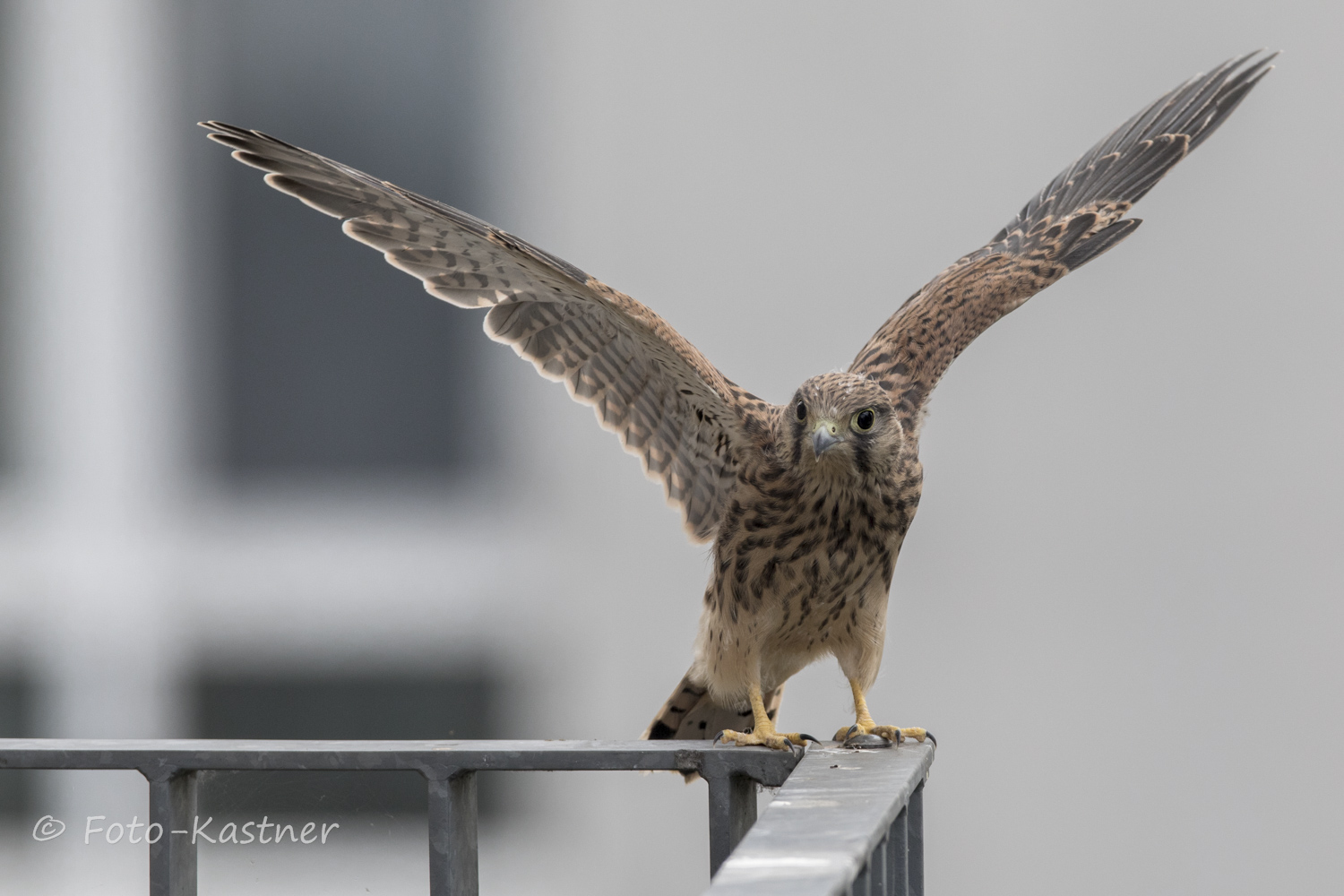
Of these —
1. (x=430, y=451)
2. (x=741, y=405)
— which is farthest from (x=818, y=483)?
(x=430, y=451)

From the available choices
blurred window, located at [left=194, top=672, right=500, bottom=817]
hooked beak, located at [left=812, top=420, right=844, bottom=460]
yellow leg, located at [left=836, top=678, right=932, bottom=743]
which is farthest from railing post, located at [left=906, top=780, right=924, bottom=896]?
blurred window, located at [left=194, top=672, right=500, bottom=817]

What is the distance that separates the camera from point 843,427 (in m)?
2.33

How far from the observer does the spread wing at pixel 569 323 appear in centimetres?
227

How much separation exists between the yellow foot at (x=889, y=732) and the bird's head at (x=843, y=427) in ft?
1.39

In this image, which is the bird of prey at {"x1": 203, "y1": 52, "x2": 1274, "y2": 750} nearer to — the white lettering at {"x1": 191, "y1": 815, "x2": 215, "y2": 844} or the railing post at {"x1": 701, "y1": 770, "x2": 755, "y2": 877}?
the railing post at {"x1": 701, "y1": 770, "x2": 755, "y2": 877}

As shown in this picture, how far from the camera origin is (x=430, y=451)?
Result: 590cm

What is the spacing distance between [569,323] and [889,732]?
98cm

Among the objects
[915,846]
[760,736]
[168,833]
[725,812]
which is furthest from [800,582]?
[168,833]

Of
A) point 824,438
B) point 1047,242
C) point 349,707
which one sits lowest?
point 349,707

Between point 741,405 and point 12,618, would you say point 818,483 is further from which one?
point 12,618

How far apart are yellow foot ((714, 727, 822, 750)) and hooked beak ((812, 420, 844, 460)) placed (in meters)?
0.46

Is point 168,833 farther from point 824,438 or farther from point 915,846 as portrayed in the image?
point 824,438

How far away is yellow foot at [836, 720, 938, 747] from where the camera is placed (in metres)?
2.21

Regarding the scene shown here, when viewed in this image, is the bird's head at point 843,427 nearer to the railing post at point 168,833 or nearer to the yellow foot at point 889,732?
the yellow foot at point 889,732
